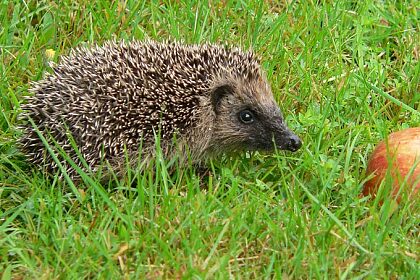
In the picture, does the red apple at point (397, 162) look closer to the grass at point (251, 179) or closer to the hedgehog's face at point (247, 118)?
the grass at point (251, 179)

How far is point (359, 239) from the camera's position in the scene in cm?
482

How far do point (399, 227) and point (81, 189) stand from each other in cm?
187

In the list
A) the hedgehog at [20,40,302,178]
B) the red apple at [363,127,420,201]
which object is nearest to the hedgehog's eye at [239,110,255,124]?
the hedgehog at [20,40,302,178]

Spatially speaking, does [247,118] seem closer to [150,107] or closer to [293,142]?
[293,142]

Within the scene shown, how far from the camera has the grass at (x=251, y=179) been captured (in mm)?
4637

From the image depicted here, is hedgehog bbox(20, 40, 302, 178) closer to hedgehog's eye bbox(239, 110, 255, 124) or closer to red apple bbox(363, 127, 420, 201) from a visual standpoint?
hedgehog's eye bbox(239, 110, 255, 124)

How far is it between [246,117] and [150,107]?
0.70 metres

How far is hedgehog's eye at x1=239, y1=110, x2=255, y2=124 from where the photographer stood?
583 cm

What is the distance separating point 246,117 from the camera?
5836 mm

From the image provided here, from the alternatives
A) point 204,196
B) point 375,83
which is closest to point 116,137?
point 204,196

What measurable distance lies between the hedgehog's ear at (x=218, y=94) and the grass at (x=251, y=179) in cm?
41

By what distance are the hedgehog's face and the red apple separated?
64 cm

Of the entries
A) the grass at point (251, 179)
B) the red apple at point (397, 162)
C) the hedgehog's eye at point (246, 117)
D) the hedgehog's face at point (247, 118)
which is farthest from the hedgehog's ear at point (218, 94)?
the red apple at point (397, 162)

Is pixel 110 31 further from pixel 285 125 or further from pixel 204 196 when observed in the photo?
pixel 204 196
